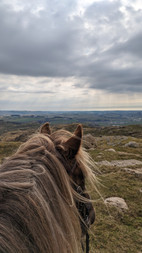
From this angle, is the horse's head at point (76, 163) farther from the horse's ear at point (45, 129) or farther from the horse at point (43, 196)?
the horse's ear at point (45, 129)

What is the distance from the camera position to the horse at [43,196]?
1.18 m

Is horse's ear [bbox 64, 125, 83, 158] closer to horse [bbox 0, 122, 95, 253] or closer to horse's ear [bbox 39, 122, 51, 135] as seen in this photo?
horse [bbox 0, 122, 95, 253]

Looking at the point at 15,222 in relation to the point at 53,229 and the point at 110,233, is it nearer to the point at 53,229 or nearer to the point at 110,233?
the point at 53,229

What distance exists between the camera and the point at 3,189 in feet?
4.08

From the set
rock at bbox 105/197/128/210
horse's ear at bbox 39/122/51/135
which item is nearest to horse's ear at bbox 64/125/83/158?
horse's ear at bbox 39/122/51/135

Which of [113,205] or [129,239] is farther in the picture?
[113,205]

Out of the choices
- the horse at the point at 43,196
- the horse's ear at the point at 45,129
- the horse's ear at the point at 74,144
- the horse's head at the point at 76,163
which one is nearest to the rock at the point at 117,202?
the horse's head at the point at 76,163

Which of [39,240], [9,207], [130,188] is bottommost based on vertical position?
[130,188]

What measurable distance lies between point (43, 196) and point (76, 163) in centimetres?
55

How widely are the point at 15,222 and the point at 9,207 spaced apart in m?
0.11

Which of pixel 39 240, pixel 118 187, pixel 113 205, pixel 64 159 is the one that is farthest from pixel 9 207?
pixel 118 187

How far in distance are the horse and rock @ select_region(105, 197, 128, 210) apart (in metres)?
5.31

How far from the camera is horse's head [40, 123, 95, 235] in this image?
1.71 meters

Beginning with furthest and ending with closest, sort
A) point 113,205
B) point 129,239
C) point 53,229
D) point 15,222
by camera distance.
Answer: point 113,205 → point 129,239 → point 53,229 → point 15,222
